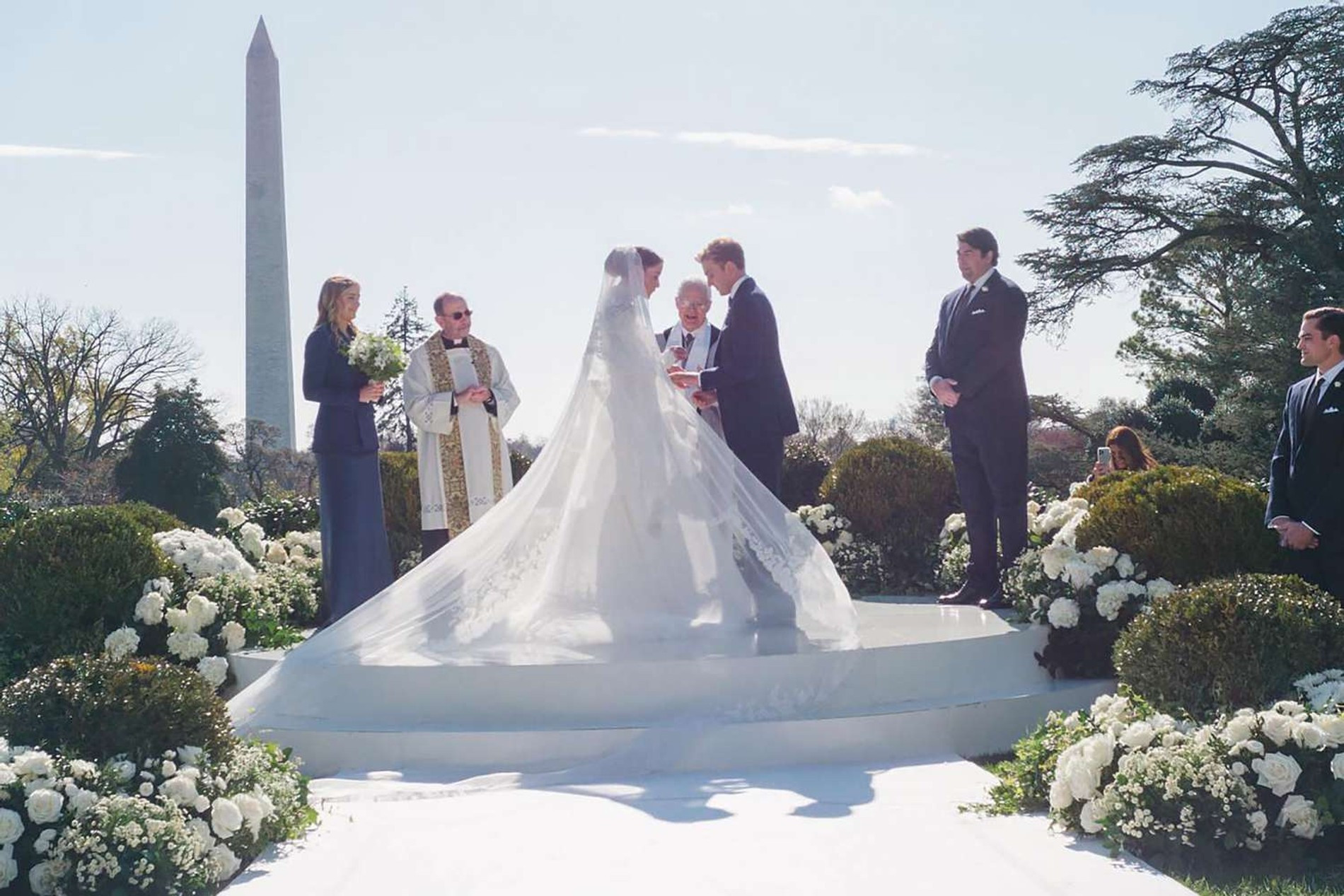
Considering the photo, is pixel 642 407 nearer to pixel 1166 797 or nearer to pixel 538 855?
pixel 538 855

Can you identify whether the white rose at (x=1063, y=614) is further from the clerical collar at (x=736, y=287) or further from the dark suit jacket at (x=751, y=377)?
the clerical collar at (x=736, y=287)

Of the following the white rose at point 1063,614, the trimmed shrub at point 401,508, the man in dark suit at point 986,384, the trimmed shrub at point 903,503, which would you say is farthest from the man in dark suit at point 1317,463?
the trimmed shrub at point 401,508

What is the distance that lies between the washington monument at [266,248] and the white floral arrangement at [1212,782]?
24263 mm

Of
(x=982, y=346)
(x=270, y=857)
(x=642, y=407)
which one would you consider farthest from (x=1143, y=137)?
(x=270, y=857)

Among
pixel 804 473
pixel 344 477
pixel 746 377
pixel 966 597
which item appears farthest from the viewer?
pixel 804 473

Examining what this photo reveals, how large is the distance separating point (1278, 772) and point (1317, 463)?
2784mm

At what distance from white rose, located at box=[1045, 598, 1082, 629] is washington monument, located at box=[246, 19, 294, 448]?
22.2 meters

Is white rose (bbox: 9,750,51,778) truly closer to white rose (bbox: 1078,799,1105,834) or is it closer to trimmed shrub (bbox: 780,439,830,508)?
white rose (bbox: 1078,799,1105,834)

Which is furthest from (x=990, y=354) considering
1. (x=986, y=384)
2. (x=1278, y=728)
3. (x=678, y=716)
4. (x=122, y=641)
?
(x=122, y=641)

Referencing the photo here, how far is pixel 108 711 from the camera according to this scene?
4773 mm

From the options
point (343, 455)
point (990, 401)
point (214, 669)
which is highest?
point (990, 401)

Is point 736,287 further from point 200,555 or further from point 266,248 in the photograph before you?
point 266,248

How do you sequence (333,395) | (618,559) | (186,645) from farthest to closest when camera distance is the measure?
1. (333,395)
2. (186,645)
3. (618,559)

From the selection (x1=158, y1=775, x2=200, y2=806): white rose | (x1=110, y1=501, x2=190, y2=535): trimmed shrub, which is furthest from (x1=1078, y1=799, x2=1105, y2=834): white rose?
(x1=110, y1=501, x2=190, y2=535): trimmed shrub
